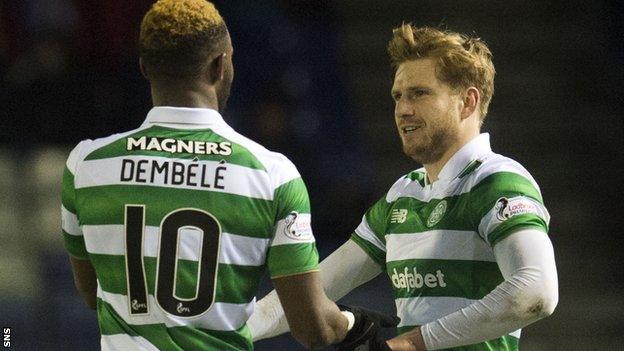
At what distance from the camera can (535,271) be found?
2838 millimetres

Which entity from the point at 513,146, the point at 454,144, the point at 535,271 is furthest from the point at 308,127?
the point at 535,271

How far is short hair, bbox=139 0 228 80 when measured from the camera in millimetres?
2324

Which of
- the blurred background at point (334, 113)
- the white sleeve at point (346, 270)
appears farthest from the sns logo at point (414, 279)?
the blurred background at point (334, 113)

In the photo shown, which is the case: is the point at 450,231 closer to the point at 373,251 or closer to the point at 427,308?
the point at 427,308

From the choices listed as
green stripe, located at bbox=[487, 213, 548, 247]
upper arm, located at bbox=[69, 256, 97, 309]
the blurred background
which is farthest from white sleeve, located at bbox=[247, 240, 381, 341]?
the blurred background

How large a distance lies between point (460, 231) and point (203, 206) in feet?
3.08

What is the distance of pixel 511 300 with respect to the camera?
2848mm

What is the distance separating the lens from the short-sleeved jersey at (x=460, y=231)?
2.95 meters

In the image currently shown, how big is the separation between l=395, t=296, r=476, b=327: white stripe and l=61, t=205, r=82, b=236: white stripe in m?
1.01

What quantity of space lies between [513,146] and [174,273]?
5974 millimetres

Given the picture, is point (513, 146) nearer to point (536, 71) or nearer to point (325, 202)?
point (536, 71)

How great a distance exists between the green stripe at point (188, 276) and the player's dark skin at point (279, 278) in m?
0.06

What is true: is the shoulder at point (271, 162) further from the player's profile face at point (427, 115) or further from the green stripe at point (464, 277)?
the player's profile face at point (427, 115)

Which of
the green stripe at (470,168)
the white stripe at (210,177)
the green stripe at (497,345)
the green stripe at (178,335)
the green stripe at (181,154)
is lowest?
the green stripe at (497,345)
